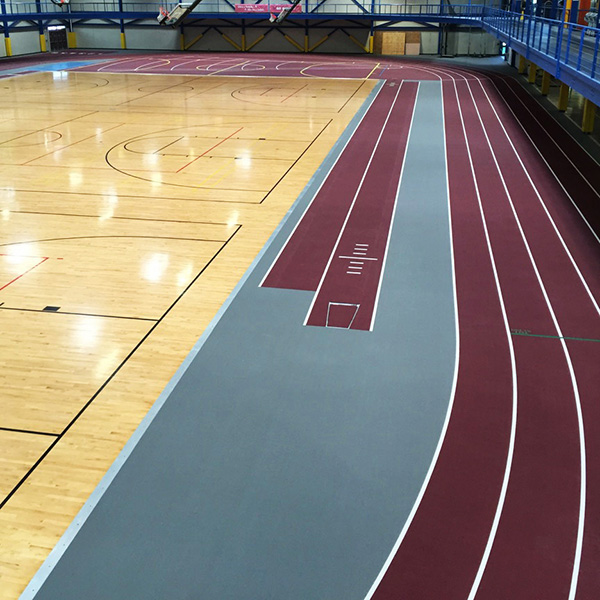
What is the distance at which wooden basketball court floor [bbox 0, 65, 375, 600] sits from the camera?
6902 millimetres

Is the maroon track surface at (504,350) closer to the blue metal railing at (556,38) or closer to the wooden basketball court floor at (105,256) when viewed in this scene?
the wooden basketball court floor at (105,256)

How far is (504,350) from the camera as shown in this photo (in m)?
8.89

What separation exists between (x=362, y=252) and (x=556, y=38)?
1419 centimetres

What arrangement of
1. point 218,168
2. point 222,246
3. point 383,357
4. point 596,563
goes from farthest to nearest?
point 218,168 → point 222,246 → point 383,357 → point 596,563

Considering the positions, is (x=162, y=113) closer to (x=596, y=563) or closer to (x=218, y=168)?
(x=218, y=168)

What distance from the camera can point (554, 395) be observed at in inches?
313

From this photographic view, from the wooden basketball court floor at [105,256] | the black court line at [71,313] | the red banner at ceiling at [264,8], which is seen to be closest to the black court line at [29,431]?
the wooden basketball court floor at [105,256]

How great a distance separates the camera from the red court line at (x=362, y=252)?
9.90 metres

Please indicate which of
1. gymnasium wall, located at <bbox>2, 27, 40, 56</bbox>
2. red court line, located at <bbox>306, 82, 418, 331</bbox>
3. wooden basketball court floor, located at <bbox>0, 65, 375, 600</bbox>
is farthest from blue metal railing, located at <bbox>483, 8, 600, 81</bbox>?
gymnasium wall, located at <bbox>2, 27, 40, 56</bbox>

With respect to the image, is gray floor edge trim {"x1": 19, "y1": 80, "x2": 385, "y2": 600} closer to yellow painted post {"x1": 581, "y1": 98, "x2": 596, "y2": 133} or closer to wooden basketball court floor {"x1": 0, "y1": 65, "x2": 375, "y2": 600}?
wooden basketball court floor {"x1": 0, "y1": 65, "x2": 375, "y2": 600}

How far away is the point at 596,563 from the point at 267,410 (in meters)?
3.49

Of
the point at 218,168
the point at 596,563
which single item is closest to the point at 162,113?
the point at 218,168

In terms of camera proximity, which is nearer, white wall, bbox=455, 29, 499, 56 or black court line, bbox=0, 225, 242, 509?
black court line, bbox=0, 225, 242, 509

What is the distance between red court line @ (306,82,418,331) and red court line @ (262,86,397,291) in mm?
165
